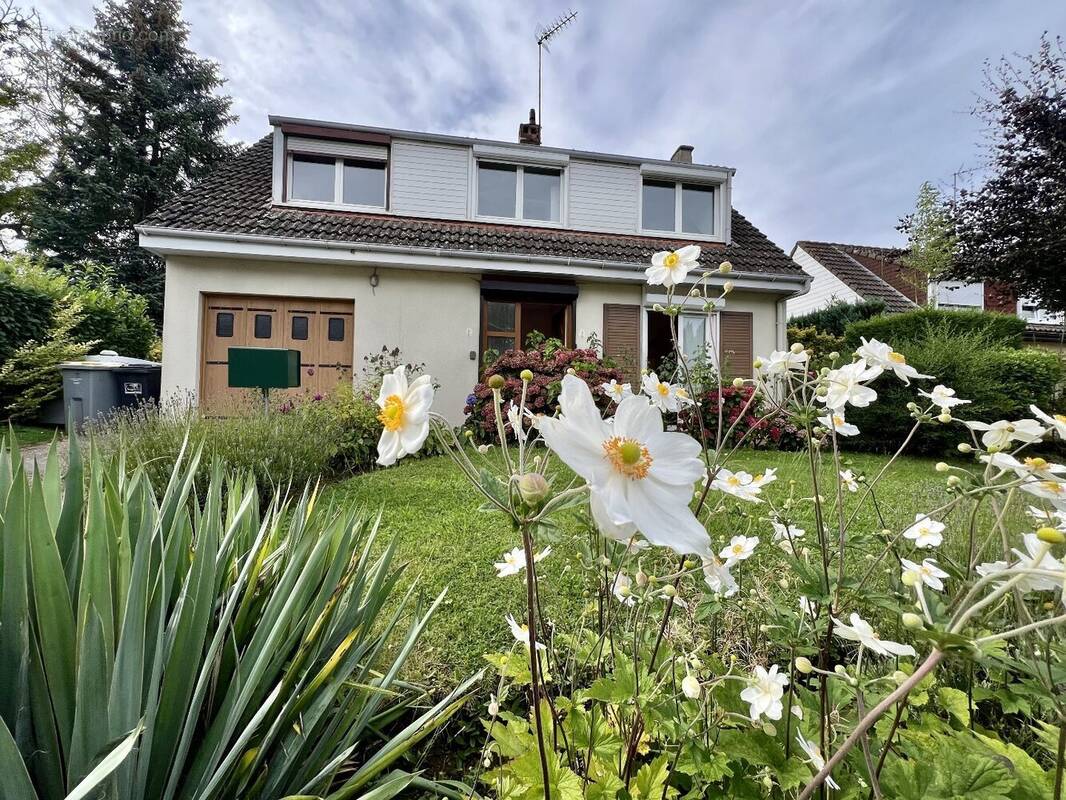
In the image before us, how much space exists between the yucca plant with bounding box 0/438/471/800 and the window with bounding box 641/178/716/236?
982 cm

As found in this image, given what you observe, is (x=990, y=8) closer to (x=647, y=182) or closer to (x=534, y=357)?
(x=647, y=182)

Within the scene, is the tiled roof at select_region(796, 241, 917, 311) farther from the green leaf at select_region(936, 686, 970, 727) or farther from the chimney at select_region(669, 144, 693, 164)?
the green leaf at select_region(936, 686, 970, 727)

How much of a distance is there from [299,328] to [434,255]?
2.60m

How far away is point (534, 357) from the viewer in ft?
24.9

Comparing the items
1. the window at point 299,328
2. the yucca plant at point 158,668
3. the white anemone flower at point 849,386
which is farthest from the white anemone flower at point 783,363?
the window at point 299,328

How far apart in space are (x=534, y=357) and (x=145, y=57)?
2300cm

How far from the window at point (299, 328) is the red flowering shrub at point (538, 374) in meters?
3.00

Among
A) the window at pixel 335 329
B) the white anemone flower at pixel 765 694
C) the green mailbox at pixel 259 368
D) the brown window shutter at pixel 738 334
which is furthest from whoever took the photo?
the brown window shutter at pixel 738 334

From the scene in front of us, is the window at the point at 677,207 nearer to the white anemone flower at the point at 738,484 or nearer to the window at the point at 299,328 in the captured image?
the window at the point at 299,328

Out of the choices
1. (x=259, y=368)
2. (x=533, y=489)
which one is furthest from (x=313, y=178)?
(x=533, y=489)

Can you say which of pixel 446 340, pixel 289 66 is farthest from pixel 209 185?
pixel 446 340

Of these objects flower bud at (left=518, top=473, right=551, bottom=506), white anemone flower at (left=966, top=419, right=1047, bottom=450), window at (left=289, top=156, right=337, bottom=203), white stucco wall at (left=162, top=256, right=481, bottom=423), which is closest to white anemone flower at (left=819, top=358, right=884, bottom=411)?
white anemone flower at (left=966, top=419, right=1047, bottom=450)

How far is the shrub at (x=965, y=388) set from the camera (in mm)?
7051

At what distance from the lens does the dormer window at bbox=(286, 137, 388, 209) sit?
8.40m
